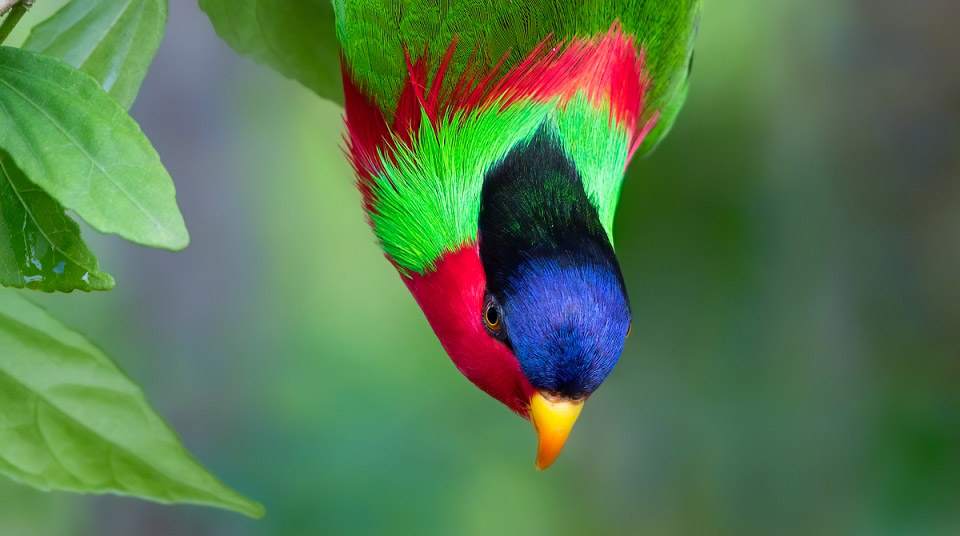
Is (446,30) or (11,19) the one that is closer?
(11,19)

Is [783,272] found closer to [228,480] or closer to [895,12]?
[895,12]

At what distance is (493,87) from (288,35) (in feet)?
0.58

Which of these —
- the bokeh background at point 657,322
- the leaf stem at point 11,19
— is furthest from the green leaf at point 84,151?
the bokeh background at point 657,322

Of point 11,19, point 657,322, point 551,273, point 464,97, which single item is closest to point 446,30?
point 464,97

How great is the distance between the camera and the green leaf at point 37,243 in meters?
0.43

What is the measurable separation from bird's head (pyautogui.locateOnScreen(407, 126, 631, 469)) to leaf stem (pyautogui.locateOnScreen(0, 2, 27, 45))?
1.19ft

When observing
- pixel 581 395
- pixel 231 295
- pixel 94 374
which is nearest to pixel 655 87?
pixel 581 395

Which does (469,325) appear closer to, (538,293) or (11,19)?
(538,293)

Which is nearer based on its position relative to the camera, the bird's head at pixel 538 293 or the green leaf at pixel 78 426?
the green leaf at pixel 78 426

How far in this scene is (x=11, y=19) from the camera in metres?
0.46

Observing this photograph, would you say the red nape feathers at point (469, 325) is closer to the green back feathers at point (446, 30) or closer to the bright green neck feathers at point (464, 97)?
the bright green neck feathers at point (464, 97)

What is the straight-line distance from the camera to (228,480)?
A: 1.84 metres

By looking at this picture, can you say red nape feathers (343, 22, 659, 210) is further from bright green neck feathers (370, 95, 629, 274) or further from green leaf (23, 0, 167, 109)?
green leaf (23, 0, 167, 109)

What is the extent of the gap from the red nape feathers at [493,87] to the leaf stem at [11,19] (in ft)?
1.07
